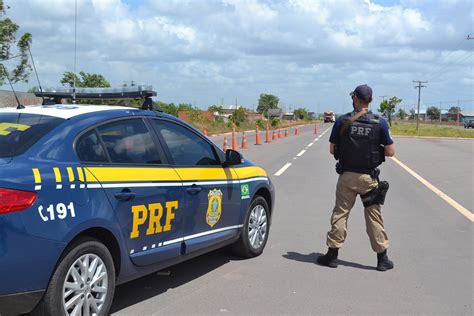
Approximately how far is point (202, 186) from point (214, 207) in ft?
1.03

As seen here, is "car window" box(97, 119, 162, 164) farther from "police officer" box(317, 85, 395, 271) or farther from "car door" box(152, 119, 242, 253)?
"police officer" box(317, 85, 395, 271)

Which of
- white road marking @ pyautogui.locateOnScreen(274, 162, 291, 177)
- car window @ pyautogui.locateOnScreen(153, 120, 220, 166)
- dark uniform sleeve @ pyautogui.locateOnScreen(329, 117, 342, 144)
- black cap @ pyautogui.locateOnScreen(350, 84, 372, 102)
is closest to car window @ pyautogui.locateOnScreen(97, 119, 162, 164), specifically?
car window @ pyautogui.locateOnScreen(153, 120, 220, 166)

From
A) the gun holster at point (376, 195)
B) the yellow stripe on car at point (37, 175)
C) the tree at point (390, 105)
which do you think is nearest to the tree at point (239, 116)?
the tree at point (390, 105)

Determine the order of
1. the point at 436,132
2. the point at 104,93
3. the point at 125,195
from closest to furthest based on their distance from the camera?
the point at 125,195, the point at 104,93, the point at 436,132

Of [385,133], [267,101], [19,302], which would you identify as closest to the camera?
[19,302]

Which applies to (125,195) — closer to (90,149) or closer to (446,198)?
Answer: (90,149)

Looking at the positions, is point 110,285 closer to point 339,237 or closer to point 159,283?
point 159,283

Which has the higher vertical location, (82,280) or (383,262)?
(82,280)

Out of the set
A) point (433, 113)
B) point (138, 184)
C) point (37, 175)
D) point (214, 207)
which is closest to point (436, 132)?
point (214, 207)

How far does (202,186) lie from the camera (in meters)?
4.95

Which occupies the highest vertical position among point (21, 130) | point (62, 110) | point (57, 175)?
point (62, 110)

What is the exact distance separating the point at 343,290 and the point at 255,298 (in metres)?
0.88

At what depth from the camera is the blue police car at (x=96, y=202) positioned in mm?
3281

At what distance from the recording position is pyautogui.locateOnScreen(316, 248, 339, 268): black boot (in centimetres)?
584
